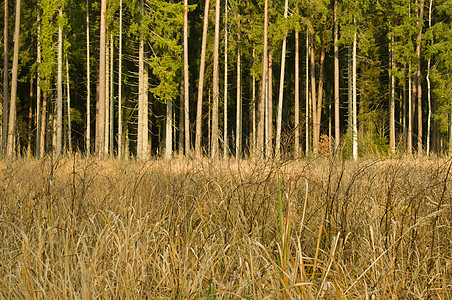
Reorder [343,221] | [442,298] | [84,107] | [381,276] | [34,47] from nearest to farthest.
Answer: [442,298] < [381,276] < [343,221] < [34,47] < [84,107]

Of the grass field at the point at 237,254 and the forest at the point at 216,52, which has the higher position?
the forest at the point at 216,52

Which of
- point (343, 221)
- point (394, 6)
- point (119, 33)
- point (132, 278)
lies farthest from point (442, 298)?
point (394, 6)

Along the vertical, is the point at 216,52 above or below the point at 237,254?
above

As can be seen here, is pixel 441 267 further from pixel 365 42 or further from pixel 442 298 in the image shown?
pixel 365 42

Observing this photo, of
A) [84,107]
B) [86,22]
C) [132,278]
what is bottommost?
[132,278]

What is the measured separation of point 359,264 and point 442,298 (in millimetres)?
451

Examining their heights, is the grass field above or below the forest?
below

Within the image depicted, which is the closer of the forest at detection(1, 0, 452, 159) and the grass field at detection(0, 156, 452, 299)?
the grass field at detection(0, 156, 452, 299)

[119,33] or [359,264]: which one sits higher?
[119,33]

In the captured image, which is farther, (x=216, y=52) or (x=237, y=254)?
(x=216, y=52)

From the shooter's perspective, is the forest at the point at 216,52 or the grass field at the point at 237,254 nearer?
the grass field at the point at 237,254

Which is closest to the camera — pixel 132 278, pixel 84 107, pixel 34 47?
pixel 132 278

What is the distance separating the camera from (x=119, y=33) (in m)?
17.2

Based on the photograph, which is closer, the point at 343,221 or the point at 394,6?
the point at 343,221
